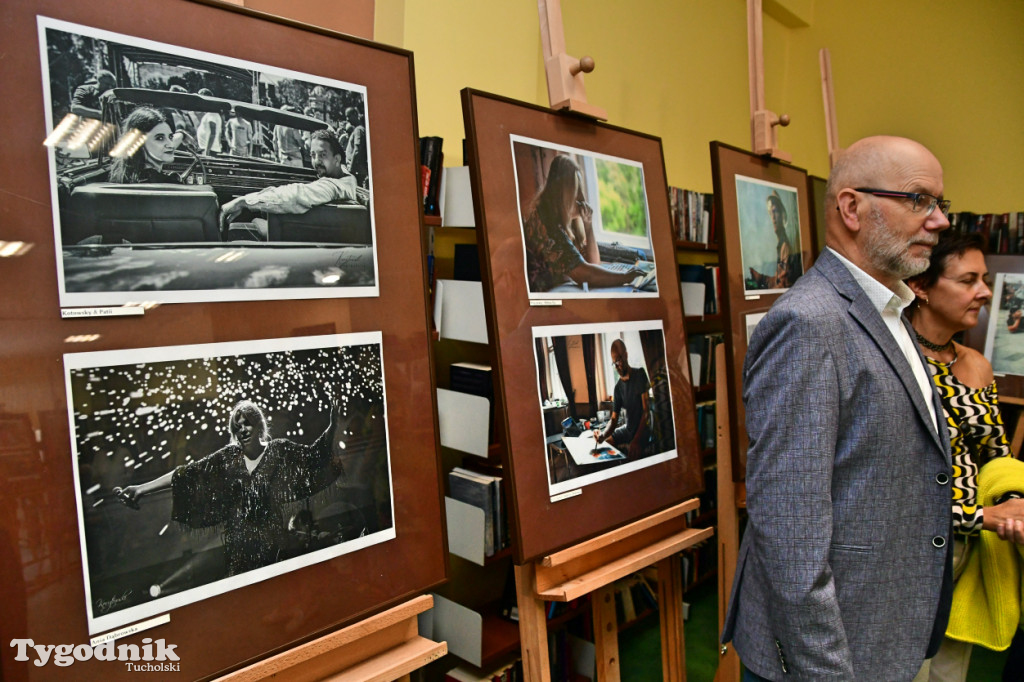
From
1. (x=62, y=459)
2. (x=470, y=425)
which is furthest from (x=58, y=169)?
(x=470, y=425)

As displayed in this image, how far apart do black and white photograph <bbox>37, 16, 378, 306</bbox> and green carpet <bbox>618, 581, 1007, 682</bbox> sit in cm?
241

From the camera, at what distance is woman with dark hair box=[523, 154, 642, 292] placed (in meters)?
1.66

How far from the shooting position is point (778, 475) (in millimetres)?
1282

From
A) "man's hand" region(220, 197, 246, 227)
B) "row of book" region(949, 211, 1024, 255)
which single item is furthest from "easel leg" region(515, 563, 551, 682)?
"row of book" region(949, 211, 1024, 255)

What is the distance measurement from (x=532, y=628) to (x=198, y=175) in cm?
131

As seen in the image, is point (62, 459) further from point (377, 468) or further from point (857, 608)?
point (857, 608)

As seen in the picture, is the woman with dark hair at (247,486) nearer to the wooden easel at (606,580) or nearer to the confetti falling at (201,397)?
the confetti falling at (201,397)

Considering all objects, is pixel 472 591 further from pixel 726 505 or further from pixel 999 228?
pixel 999 228

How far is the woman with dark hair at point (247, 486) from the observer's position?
1.06 metres

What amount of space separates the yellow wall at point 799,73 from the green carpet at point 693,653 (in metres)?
2.42

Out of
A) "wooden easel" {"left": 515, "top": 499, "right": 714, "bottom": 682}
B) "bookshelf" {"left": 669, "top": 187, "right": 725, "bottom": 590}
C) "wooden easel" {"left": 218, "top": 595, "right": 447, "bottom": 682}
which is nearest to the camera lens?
"wooden easel" {"left": 218, "top": 595, "right": 447, "bottom": 682}

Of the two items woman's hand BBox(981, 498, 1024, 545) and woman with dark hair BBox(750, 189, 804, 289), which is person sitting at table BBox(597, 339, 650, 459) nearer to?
woman with dark hair BBox(750, 189, 804, 289)

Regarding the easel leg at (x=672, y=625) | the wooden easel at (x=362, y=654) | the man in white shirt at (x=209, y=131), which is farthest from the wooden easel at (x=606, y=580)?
the man in white shirt at (x=209, y=131)

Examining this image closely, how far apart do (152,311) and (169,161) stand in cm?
26
